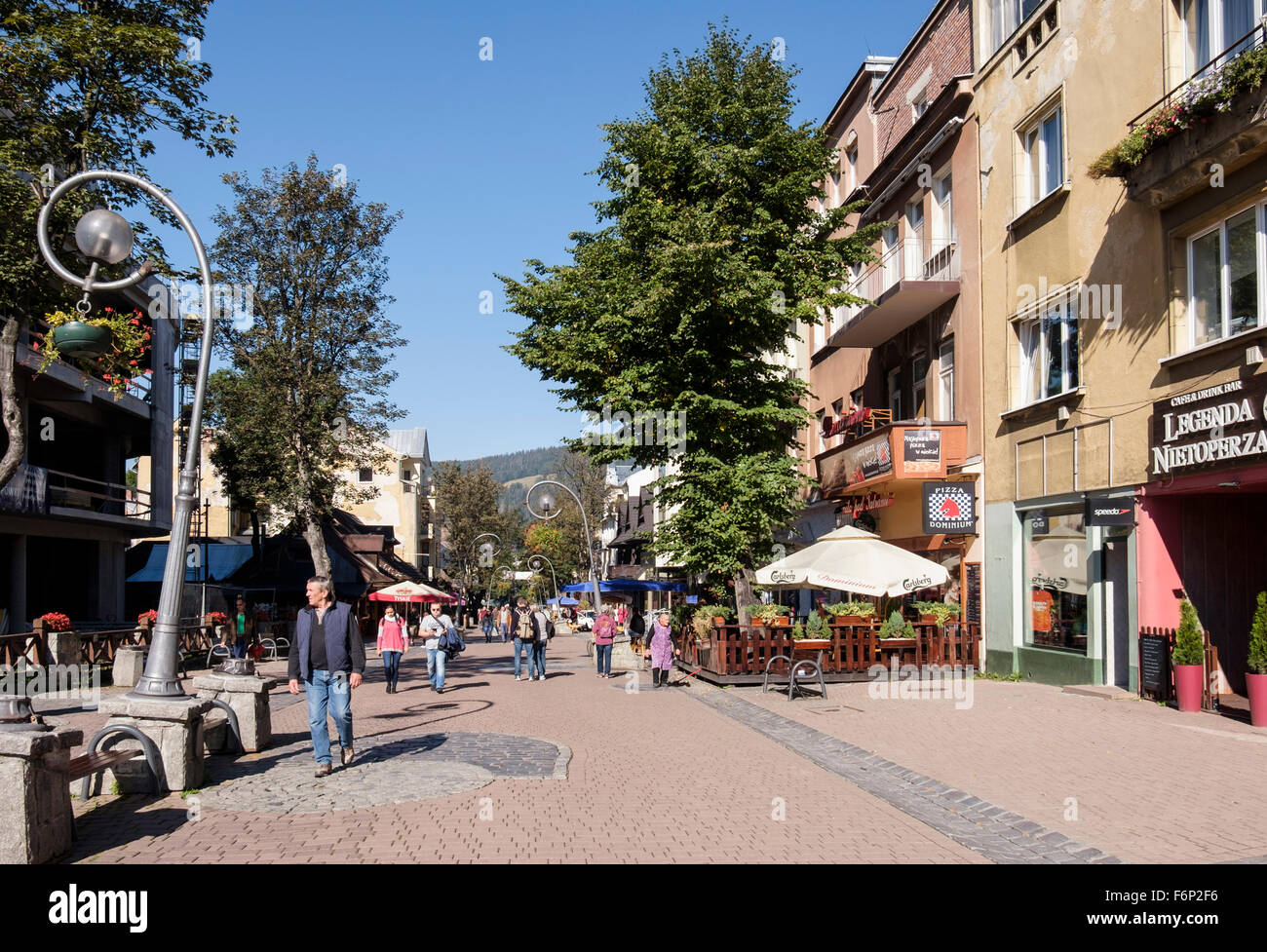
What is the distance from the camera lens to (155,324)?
117ft

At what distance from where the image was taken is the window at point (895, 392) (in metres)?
24.8

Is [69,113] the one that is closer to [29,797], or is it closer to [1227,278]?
[29,797]

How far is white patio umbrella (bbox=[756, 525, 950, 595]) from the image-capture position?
15734 millimetres

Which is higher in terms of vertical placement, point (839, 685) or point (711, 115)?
point (711, 115)

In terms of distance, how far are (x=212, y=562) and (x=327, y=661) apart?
124ft

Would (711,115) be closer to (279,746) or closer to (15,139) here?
(15,139)

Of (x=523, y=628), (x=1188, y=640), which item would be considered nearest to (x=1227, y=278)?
(x=1188, y=640)

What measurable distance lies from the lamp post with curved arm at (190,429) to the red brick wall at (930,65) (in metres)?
17.1

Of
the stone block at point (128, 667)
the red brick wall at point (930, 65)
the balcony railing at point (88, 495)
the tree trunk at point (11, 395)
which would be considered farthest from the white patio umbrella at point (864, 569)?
the balcony railing at point (88, 495)

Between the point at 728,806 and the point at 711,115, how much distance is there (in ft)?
58.1

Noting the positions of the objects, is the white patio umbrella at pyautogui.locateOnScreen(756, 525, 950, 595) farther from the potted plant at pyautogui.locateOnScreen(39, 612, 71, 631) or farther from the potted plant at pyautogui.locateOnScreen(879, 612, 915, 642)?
the potted plant at pyautogui.locateOnScreen(39, 612, 71, 631)
